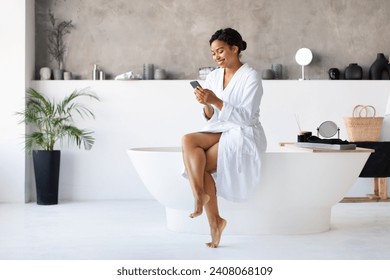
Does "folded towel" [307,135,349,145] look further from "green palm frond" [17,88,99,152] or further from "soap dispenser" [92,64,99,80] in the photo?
"soap dispenser" [92,64,99,80]

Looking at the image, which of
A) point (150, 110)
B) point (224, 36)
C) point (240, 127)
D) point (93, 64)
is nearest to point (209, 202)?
point (240, 127)

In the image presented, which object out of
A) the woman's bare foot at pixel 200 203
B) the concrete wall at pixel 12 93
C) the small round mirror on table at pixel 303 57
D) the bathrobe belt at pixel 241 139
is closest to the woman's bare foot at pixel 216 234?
the woman's bare foot at pixel 200 203

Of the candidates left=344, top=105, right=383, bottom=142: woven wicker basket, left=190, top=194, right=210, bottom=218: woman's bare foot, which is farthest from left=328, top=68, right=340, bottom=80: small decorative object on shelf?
left=190, top=194, right=210, bottom=218: woman's bare foot

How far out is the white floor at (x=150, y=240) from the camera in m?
3.61

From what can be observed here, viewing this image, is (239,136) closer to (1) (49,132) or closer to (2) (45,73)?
(1) (49,132)

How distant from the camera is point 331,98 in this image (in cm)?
648

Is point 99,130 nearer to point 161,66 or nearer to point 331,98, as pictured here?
point 161,66

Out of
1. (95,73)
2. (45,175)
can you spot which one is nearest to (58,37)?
(95,73)

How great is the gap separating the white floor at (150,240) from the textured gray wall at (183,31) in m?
1.79

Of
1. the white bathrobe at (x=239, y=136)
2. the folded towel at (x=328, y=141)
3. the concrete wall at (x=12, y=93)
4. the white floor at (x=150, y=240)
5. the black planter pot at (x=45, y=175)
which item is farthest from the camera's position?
the concrete wall at (x=12, y=93)

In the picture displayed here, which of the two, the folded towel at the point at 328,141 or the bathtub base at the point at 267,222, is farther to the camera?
the folded towel at the point at 328,141

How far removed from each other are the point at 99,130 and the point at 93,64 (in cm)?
69

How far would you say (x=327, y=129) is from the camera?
5230 mm

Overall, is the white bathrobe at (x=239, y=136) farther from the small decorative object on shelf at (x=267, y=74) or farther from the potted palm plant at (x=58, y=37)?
the potted palm plant at (x=58, y=37)
